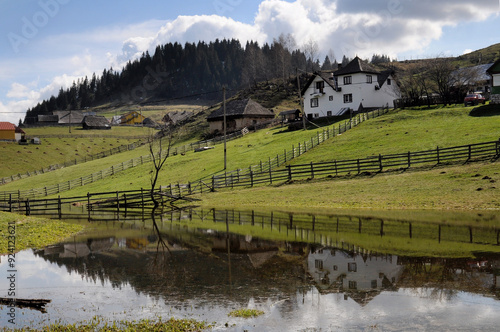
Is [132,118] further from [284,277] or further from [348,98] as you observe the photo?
[284,277]

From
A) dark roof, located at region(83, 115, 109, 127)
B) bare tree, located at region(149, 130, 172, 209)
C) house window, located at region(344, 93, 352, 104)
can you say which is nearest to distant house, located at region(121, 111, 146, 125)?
dark roof, located at region(83, 115, 109, 127)

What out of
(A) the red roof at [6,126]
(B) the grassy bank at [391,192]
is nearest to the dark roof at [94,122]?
(A) the red roof at [6,126]

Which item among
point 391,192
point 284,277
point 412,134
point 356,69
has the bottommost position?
→ point 391,192

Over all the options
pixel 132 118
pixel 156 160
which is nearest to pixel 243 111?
pixel 156 160

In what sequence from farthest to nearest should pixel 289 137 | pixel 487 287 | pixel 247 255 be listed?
pixel 289 137
pixel 247 255
pixel 487 287

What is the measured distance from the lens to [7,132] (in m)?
108

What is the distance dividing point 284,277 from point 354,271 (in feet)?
7.83

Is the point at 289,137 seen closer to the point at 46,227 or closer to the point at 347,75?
the point at 347,75

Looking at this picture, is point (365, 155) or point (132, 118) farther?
point (132, 118)

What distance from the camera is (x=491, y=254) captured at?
655 inches

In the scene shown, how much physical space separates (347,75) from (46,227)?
64304mm

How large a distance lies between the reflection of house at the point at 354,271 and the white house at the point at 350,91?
63.4 m

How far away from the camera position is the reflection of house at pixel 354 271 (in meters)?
13.5

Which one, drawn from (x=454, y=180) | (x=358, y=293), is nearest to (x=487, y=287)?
(x=358, y=293)
